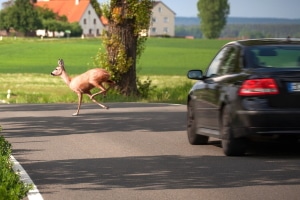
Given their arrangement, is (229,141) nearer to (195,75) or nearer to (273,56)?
(273,56)

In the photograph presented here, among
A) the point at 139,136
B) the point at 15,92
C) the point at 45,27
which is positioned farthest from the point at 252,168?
the point at 45,27

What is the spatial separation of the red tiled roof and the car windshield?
168 metres

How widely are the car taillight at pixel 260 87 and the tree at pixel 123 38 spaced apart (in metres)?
21.2

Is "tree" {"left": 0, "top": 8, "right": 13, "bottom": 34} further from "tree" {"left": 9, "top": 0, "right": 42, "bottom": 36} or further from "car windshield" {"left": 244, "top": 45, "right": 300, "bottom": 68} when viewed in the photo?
"car windshield" {"left": 244, "top": 45, "right": 300, "bottom": 68}

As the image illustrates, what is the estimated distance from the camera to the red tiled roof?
185500mm

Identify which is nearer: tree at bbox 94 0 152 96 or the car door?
the car door

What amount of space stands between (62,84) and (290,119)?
38.7 m

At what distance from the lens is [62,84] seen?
5328 cm

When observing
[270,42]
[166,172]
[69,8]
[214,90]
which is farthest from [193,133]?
[69,8]

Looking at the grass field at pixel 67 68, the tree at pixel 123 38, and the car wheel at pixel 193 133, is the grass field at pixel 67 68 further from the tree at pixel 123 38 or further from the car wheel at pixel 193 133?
the car wheel at pixel 193 133

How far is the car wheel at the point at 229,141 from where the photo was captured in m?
15.6

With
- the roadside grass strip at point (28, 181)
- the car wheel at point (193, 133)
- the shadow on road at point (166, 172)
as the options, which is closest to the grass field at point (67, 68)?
the car wheel at point (193, 133)

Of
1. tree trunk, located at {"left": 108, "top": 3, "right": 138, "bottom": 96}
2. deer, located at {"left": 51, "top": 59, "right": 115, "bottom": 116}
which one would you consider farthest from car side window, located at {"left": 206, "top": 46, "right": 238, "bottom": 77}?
tree trunk, located at {"left": 108, "top": 3, "right": 138, "bottom": 96}

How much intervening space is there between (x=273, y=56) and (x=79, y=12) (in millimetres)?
172802
